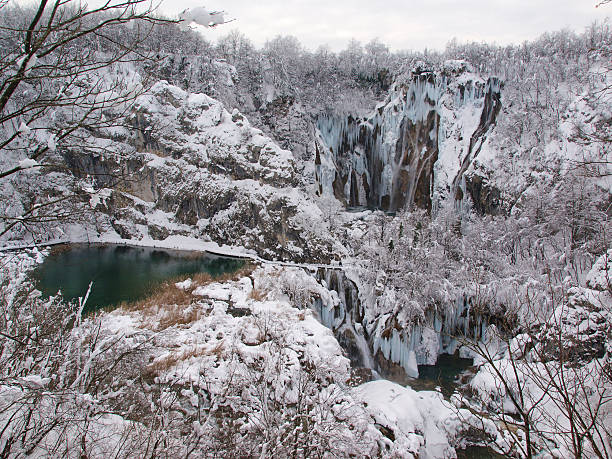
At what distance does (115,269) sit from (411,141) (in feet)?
108

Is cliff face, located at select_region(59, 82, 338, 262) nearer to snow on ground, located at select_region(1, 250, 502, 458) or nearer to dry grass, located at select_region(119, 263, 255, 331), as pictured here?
dry grass, located at select_region(119, 263, 255, 331)

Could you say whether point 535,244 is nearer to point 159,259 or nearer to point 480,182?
point 480,182

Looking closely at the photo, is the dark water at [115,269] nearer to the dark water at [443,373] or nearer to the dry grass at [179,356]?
the dry grass at [179,356]

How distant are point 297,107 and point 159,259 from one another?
26.7 metres

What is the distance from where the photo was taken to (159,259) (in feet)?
101

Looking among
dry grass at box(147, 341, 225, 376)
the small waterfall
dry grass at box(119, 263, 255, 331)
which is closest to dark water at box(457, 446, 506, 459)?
dry grass at box(147, 341, 225, 376)

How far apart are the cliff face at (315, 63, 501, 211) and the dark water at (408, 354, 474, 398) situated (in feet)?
66.9

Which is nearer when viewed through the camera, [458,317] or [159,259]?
[458,317]

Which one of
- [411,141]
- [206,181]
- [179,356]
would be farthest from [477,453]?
[411,141]

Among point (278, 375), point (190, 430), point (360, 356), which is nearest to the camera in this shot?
point (190, 430)

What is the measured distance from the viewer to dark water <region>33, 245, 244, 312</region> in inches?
835

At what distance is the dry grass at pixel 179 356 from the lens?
8.67 metres

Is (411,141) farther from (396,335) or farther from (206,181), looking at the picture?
(396,335)

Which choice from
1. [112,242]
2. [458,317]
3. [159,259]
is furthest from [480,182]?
[112,242]
